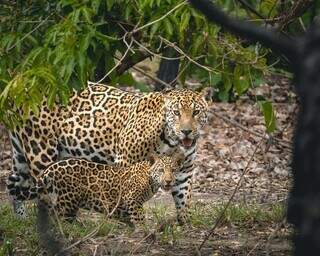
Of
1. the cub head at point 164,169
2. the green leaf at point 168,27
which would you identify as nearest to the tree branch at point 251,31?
the green leaf at point 168,27

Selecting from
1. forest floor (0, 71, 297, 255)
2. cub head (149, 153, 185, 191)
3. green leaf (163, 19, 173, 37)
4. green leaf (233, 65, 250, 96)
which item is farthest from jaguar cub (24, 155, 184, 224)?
green leaf (163, 19, 173, 37)

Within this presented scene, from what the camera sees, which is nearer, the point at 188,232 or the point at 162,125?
the point at 188,232

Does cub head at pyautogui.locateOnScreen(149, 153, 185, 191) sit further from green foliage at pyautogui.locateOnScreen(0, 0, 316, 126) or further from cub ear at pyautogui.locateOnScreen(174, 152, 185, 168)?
green foliage at pyautogui.locateOnScreen(0, 0, 316, 126)

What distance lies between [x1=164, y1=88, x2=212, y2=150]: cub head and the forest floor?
65cm

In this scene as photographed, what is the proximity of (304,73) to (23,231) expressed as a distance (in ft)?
21.6

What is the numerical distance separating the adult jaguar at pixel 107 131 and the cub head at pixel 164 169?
16.5 inches

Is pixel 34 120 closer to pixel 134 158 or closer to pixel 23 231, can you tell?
pixel 134 158

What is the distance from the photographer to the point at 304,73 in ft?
3.10

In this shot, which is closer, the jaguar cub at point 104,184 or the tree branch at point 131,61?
the jaguar cub at point 104,184

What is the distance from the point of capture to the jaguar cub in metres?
7.91

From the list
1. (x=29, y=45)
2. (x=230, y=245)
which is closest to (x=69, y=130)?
(x=29, y=45)

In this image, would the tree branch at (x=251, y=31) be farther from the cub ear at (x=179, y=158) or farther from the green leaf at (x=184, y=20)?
the cub ear at (x=179, y=158)

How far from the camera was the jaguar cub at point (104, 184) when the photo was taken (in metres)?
7.91

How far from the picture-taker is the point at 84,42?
21.3 feet
